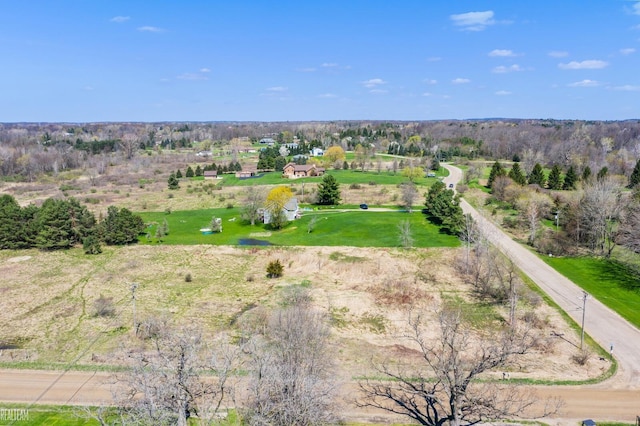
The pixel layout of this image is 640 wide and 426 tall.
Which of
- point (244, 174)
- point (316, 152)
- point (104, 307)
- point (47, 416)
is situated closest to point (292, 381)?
point (47, 416)

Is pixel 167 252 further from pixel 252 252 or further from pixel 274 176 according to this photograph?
pixel 274 176

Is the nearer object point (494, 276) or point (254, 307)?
point (254, 307)

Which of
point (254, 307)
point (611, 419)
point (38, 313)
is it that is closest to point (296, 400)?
point (611, 419)

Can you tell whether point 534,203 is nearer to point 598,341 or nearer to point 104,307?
point 598,341

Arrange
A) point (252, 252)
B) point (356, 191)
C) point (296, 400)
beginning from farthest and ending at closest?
point (356, 191) → point (252, 252) → point (296, 400)

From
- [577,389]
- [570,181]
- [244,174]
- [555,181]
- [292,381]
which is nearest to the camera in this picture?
[292,381]

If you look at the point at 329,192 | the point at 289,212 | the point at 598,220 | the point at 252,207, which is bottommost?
the point at 289,212

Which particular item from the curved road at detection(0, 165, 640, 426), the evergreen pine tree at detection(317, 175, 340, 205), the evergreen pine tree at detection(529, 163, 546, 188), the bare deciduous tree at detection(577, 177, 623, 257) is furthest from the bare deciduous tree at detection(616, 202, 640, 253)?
the evergreen pine tree at detection(317, 175, 340, 205)
